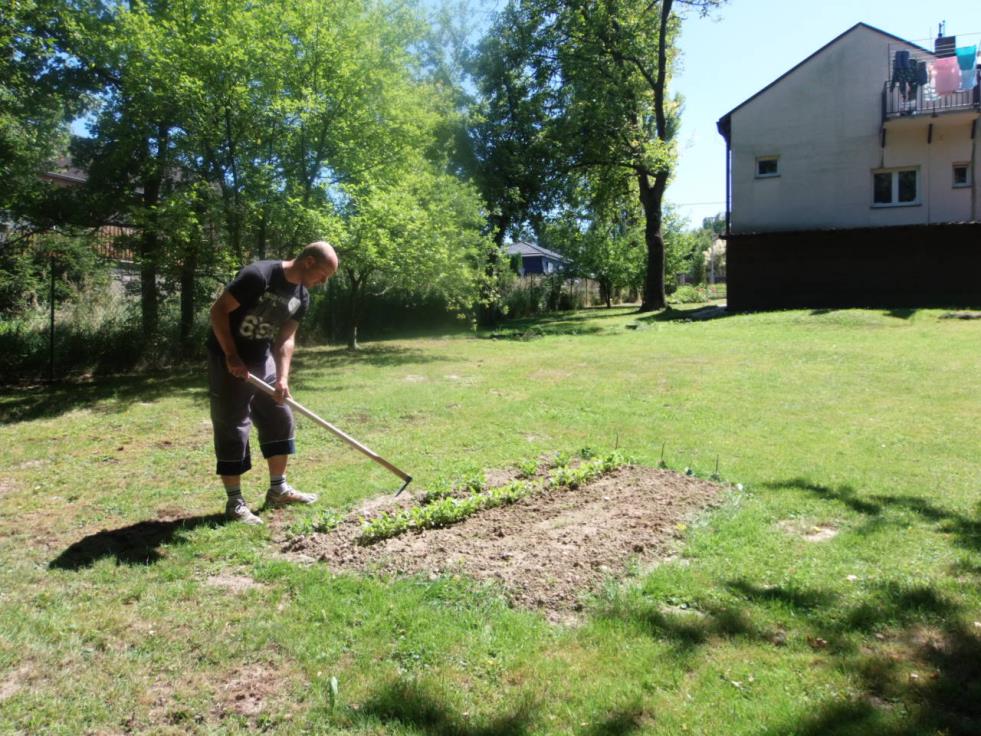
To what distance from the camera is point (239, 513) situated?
4.96m

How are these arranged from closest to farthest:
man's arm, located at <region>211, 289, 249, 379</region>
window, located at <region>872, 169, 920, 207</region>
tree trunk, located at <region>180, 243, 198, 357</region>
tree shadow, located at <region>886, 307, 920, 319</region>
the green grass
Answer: the green grass
man's arm, located at <region>211, 289, 249, 379</region>
tree trunk, located at <region>180, 243, 198, 357</region>
tree shadow, located at <region>886, 307, 920, 319</region>
window, located at <region>872, 169, 920, 207</region>

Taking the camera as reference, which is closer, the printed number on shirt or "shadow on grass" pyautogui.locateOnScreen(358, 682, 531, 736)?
"shadow on grass" pyautogui.locateOnScreen(358, 682, 531, 736)

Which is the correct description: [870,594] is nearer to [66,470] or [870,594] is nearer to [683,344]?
[66,470]

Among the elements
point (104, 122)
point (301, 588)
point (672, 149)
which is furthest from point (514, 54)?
point (301, 588)

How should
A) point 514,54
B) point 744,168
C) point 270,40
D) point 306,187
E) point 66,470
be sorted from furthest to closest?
point 514,54 → point 744,168 → point 306,187 → point 270,40 → point 66,470

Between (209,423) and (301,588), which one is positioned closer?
(301,588)

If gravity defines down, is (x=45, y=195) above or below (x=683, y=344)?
above

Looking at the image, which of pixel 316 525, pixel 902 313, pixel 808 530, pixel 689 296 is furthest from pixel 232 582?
pixel 689 296

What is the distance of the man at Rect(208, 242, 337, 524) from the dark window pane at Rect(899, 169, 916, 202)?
77.7 feet

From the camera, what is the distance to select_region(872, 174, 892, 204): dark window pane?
23.0 metres

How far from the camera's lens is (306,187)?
1272 cm

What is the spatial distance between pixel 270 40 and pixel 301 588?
418 inches

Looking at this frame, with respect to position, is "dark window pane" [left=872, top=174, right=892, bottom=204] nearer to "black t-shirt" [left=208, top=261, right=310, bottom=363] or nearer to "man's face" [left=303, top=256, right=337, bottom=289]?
"man's face" [left=303, top=256, right=337, bottom=289]

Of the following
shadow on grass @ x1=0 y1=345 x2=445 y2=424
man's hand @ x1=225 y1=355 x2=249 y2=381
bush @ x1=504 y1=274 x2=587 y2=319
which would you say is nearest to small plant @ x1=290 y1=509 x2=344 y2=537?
man's hand @ x1=225 y1=355 x2=249 y2=381
